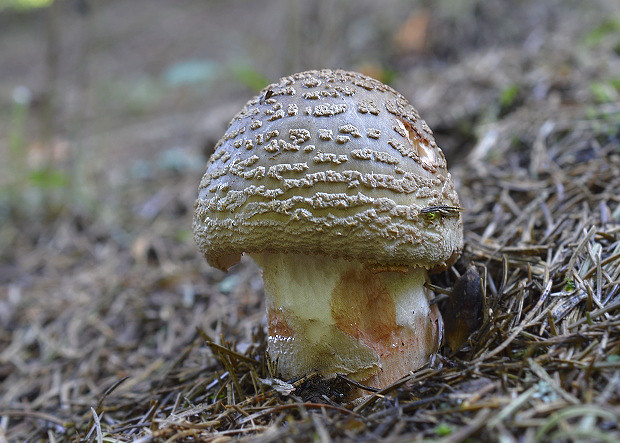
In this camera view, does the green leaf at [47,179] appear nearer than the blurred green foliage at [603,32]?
No

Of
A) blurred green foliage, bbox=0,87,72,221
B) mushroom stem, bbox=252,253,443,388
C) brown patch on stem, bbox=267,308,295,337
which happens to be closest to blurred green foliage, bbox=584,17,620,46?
mushroom stem, bbox=252,253,443,388

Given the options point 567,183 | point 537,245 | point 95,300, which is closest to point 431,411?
point 537,245

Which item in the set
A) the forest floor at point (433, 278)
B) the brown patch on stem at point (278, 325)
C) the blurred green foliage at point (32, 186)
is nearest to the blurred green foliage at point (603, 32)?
the forest floor at point (433, 278)

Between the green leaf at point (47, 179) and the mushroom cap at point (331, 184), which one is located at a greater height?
the green leaf at point (47, 179)

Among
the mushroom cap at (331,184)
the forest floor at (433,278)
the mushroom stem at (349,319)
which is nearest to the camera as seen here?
the forest floor at (433,278)

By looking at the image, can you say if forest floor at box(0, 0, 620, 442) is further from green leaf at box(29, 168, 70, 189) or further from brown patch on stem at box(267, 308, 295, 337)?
brown patch on stem at box(267, 308, 295, 337)

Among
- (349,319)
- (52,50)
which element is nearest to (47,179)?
(52,50)

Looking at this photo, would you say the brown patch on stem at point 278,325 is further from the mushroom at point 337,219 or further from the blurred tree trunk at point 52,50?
the blurred tree trunk at point 52,50
